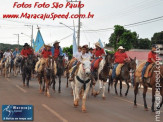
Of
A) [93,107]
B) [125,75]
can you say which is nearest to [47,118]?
[93,107]

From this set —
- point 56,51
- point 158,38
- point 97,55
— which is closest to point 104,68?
point 97,55

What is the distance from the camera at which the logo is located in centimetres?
918

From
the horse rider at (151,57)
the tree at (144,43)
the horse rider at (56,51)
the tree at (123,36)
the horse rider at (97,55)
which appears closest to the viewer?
the horse rider at (151,57)

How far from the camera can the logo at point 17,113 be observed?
9.18 metres

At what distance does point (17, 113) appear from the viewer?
9.70 meters

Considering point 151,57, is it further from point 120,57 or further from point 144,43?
point 144,43

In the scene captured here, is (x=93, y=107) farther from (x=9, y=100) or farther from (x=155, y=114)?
(x=9, y=100)

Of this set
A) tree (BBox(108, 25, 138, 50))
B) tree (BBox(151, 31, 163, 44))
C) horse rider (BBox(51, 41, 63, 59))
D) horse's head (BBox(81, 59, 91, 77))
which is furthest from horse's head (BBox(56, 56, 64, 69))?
tree (BBox(151, 31, 163, 44))

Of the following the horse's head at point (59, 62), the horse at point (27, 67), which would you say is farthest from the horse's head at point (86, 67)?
the horse at point (27, 67)

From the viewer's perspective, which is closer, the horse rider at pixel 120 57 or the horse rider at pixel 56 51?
the horse rider at pixel 56 51

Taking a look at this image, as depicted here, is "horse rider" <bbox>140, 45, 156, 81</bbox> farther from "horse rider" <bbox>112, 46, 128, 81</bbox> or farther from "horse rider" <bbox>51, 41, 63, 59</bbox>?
"horse rider" <bbox>51, 41, 63, 59</bbox>

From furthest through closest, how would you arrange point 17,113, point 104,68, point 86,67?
point 104,68 < point 86,67 < point 17,113

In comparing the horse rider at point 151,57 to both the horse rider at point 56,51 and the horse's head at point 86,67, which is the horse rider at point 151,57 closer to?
the horse's head at point 86,67

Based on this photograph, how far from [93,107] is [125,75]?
5.10m
